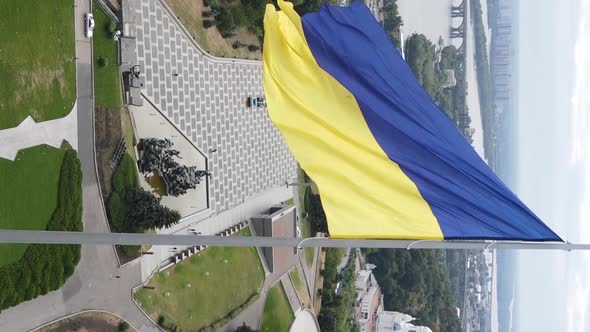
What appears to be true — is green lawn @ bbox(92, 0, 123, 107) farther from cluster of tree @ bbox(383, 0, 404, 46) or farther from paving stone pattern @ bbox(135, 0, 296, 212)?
cluster of tree @ bbox(383, 0, 404, 46)

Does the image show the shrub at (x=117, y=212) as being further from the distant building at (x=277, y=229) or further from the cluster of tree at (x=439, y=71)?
the cluster of tree at (x=439, y=71)

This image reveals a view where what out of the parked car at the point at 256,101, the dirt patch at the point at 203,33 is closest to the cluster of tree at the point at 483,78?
the parked car at the point at 256,101

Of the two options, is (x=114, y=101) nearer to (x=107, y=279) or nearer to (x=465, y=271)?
(x=107, y=279)

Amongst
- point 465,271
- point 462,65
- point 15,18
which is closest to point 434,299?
point 465,271

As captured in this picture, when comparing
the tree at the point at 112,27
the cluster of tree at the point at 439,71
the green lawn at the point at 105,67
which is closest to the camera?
the green lawn at the point at 105,67

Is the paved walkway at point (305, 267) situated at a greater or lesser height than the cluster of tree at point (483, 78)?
lesser

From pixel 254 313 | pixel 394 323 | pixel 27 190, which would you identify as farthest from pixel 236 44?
pixel 394 323
